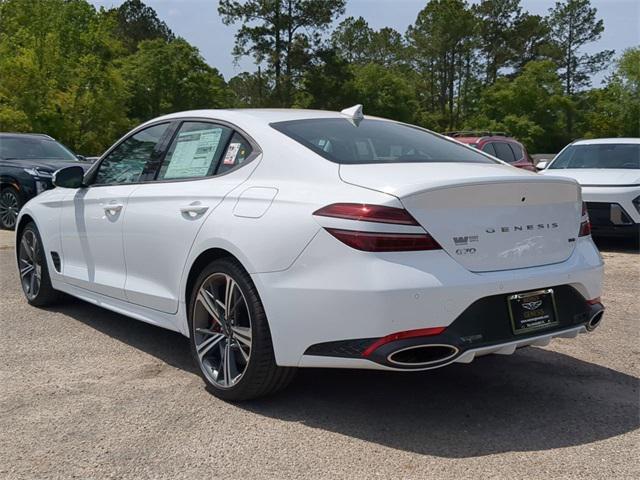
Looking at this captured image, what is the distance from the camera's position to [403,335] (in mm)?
3141

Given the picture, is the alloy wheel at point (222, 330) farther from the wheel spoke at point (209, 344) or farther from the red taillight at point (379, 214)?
the red taillight at point (379, 214)

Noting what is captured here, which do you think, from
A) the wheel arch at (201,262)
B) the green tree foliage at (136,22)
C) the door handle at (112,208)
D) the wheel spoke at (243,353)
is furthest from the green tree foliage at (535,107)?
the wheel spoke at (243,353)

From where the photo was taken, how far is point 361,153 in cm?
381

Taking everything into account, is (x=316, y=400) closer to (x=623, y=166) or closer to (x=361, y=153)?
(x=361, y=153)

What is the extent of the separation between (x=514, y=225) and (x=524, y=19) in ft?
232

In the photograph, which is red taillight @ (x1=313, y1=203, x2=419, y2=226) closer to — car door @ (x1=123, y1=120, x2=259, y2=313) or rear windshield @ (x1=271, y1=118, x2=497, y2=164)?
rear windshield @ (x1=271, y1=118, x2=497, y2=164)

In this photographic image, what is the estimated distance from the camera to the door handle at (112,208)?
4.68 metres

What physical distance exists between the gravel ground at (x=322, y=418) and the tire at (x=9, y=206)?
7086mm

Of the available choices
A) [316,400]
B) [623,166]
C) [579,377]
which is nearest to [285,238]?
[316,400]

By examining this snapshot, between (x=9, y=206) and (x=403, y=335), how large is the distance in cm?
1016

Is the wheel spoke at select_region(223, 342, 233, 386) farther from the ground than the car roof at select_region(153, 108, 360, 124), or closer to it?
closer to it

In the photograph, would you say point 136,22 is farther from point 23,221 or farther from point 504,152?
point 23,221

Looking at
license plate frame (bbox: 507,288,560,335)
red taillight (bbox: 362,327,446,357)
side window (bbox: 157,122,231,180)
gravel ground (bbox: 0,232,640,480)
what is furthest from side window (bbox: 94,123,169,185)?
license plate frame (bbox: 507,288,560,335)

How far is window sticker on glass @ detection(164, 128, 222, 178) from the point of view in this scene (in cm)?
424
